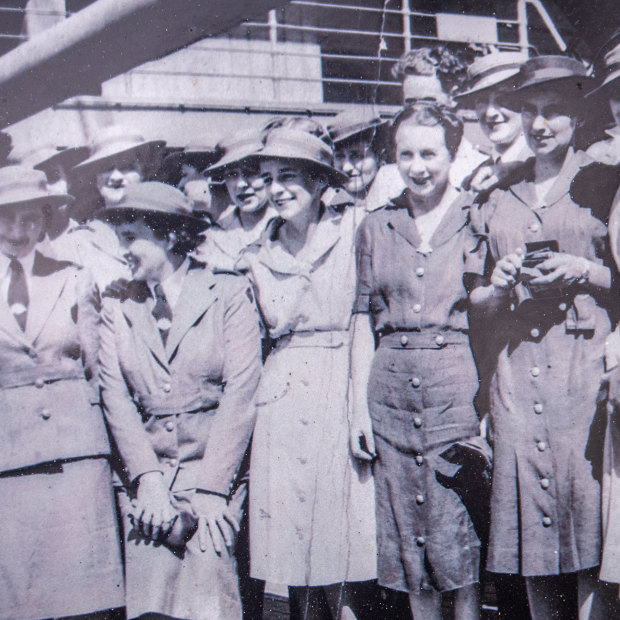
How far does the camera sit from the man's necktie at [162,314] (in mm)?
2891

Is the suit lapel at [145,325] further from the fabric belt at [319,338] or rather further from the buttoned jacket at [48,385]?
the fabric belt at [319,338]

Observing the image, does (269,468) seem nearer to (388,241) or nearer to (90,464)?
(90,464)

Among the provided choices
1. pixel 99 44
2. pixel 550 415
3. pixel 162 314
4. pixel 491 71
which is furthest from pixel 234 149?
pixel 550 415


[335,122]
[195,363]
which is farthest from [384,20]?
[195,363]

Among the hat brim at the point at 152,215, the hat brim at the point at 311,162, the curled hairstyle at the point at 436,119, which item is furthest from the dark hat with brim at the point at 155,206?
the curled hairstyle at the point at 436,119

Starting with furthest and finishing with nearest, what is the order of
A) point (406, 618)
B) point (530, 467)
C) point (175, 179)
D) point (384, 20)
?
point (384, 20) < point (175, 179) < point (406, 618) < point (530, 467)

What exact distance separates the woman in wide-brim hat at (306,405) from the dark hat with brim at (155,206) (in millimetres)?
340

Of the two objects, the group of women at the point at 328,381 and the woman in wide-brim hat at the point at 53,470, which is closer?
the group of women at the point at 328,381

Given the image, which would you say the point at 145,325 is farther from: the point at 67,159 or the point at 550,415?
the point at 550,415

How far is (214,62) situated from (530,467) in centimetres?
214

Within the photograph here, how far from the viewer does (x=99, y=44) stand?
2766 mm

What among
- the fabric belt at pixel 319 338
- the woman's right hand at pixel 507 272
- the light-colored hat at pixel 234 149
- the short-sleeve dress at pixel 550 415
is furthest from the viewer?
the light-colored hat at pixel 234 149

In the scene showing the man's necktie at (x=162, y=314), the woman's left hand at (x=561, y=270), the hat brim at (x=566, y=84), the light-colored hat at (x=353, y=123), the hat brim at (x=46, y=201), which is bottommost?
the man's necktie at (x=162, y=314)

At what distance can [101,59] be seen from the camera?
2.84 m
